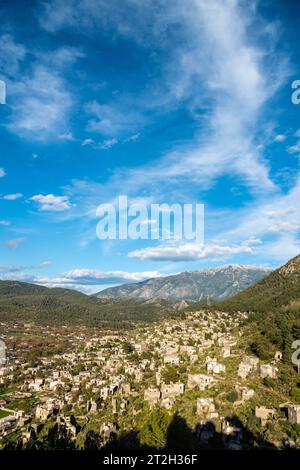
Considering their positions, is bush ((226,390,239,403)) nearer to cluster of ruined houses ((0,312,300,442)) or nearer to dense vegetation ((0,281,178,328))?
cluster of ruined houses ((0,312,300,442))

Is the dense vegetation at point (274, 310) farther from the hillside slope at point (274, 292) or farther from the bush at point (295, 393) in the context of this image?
the bush at point (295, 393)

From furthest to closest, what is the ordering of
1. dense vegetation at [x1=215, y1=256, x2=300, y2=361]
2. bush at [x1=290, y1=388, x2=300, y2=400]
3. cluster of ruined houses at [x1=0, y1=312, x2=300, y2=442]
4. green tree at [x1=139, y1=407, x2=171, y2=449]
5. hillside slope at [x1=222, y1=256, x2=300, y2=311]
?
hillside slope at [x1=222, y1=256, x2=300, y2=311], dense vegetation at [x1=215, y1=256, x2=300, y2=361], cluster of ruined houses at [x1=0, y1=312, x2=300, y2=442], bush at [x1=290, y1=388, x2=300, y2=400], green tree at [x1=139, y1=407, x2=171, y2=449]

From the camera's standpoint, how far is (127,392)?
36250 millimetres

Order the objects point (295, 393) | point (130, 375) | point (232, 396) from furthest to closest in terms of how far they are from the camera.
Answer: point (130, 375) < point (295, 393) < point (232, 396)

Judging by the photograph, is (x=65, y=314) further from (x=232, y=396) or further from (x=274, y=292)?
(x=232, y=396)

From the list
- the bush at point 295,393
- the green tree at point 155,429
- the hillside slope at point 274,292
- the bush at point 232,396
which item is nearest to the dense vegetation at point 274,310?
the hillside slope at point 274,292

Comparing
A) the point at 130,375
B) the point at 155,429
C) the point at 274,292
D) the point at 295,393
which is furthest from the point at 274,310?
the point at 155,429

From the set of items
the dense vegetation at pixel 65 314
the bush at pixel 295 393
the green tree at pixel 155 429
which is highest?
the dense vegetation at pixel 65 314

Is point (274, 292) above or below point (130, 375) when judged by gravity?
above

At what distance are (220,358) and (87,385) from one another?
17.7 meters

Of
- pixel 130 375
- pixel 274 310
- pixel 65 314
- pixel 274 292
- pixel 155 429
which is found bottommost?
pixel 155 429

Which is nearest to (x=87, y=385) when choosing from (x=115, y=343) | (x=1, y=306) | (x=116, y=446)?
(x=116, y=446)

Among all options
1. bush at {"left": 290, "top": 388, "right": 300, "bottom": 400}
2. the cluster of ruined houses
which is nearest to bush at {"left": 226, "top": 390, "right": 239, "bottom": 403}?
the cluster of ruined houses
